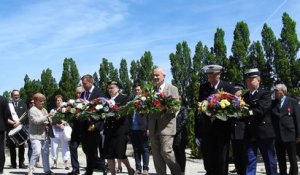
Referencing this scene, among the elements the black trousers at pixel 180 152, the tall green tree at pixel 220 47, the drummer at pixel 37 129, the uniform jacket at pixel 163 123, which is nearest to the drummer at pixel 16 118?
the drummer at pixel 37 129

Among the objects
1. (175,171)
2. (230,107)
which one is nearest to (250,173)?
(175,171)

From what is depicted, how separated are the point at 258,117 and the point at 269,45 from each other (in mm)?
31852

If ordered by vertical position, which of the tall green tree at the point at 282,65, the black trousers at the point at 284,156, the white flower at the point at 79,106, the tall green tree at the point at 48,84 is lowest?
the black trousers at the point at 284,156

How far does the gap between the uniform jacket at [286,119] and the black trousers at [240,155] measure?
134cm

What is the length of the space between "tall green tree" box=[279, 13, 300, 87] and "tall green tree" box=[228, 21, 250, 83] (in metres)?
3.33

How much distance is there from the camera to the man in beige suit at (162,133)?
7.84m

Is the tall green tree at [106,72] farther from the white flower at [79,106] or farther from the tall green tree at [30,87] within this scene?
the white flower at [79,106]

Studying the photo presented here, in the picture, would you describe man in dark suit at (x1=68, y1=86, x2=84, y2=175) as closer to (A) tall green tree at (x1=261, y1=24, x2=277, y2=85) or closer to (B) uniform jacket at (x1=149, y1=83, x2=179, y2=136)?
(B) uniform jacket at (x1=149, y1=83, x2=179, y2=136)

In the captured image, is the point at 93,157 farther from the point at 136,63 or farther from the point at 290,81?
the point at 136,63

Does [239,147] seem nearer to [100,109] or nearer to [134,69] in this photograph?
[100,109]

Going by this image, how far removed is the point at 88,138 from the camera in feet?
30.6

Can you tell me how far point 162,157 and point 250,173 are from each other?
4.95ft

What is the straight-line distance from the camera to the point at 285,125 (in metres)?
9.08

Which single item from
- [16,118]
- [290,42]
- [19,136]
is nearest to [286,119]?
[19,136]
